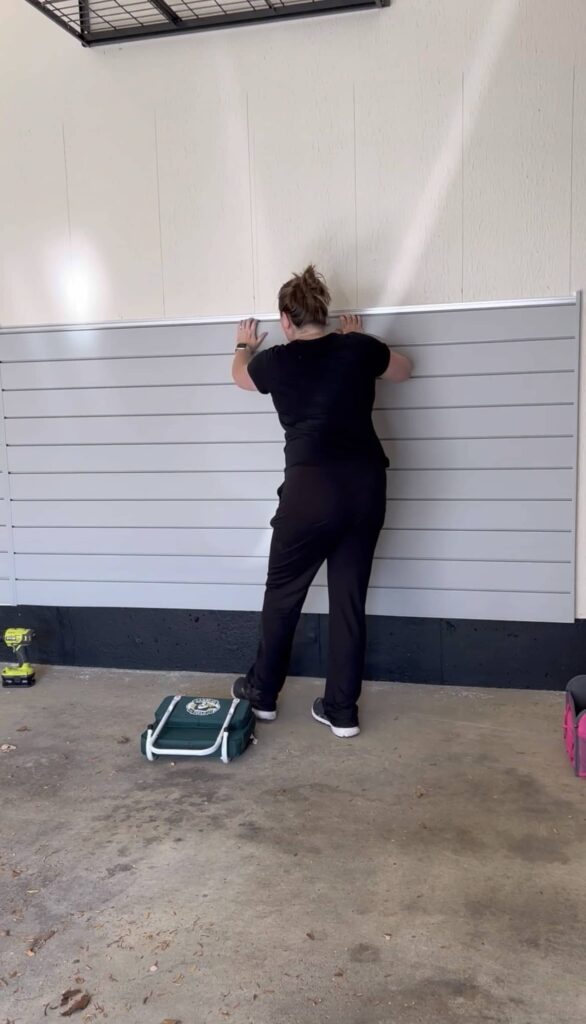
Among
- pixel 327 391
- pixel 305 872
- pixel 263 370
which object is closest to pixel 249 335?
pixel 263 370

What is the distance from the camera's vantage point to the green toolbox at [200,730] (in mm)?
3061

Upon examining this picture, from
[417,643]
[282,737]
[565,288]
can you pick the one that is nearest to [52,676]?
[282,737]

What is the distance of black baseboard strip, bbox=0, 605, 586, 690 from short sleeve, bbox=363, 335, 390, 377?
1146 millimetres

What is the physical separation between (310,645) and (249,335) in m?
1.42

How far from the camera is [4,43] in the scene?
387 centimetres

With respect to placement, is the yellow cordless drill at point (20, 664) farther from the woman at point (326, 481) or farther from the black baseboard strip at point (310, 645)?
the woman at point (326, 481)

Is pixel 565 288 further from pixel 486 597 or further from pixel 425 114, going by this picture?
pixel 486 597

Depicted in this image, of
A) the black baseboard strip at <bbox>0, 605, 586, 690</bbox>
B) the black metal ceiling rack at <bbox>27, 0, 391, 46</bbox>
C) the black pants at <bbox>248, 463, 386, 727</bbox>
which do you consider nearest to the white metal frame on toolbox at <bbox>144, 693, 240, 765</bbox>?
the black pants at <bbox>248, 463, 386, 727</bbox>

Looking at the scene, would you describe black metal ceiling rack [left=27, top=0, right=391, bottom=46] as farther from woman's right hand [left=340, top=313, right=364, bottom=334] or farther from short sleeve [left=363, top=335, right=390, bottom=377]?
short sleeve [left=363, top=335, right=390, bottom=377]

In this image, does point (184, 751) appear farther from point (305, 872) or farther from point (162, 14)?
point (162, 14)

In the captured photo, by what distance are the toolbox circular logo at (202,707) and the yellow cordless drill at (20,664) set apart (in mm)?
1068

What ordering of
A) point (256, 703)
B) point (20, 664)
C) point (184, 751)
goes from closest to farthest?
point (184, 751), point (256, 703), point (20, 664)

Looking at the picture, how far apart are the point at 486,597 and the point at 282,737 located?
107cm

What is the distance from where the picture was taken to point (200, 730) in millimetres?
3148
